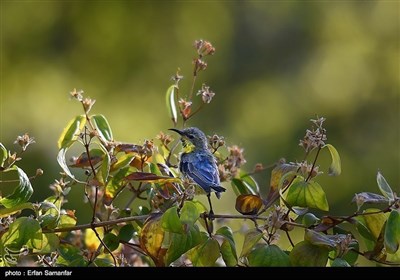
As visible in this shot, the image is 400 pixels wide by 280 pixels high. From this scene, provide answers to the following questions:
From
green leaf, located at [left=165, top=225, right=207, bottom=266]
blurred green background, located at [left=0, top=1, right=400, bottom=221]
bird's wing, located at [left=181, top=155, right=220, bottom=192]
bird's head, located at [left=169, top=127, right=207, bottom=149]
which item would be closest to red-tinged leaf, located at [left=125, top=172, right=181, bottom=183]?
green leaf, located at [left=165, top=225, right=207, bottom=266]

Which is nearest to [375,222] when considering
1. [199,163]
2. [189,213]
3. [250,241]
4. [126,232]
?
[250,241]

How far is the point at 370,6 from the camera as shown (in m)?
7.12

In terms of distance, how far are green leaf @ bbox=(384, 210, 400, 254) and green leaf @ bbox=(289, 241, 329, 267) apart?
0.38ft

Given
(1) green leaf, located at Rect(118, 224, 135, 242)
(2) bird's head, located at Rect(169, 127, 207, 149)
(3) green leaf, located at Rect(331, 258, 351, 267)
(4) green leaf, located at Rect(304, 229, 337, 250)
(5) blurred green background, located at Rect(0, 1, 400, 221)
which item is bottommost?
(5) blurred green background, located at Rect(0, 1, 400, 221)

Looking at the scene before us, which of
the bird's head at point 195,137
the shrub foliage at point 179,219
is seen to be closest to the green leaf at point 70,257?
the shrub foliage at point 179,219

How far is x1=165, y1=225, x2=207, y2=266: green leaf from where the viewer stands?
149 centimetres

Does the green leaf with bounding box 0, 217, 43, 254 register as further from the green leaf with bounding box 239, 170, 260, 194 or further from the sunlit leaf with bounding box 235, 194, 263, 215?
the green leaf with bounding box 239, 170, 260, 194

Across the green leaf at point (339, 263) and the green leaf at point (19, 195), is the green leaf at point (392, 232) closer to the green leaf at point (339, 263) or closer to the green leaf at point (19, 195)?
the green leaf at point (339, 263)

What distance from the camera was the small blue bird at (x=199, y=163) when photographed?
2.09 metres

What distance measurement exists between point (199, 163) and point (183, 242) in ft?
2.83

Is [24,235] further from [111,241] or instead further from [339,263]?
[339,263]
